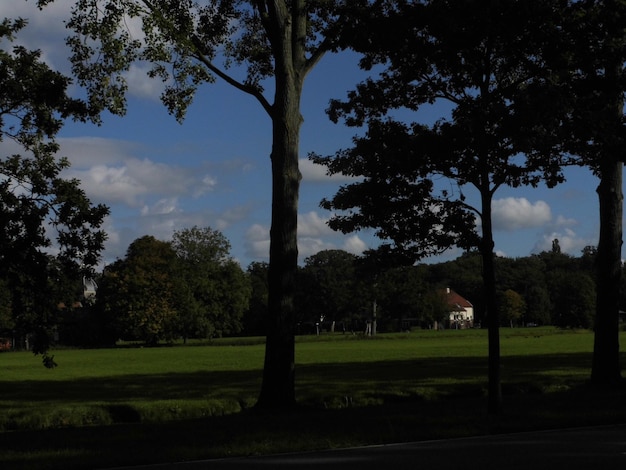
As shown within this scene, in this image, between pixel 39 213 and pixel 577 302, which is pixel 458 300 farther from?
pixel 39 213

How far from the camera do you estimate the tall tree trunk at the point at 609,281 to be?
20375mm

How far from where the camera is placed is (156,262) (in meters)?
89.2

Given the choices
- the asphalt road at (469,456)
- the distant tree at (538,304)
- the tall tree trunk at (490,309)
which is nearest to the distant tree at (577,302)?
the distant tree at (538,304)

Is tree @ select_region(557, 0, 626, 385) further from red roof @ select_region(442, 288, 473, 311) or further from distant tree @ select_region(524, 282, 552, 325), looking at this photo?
red roof @ select_region(442, 288, 473, 311)

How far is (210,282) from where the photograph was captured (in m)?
93.7

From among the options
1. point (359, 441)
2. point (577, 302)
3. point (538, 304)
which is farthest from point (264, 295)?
point (359, 441)

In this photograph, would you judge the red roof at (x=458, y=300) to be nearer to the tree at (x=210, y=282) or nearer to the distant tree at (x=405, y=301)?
the distant tree at (x=405, y=301)

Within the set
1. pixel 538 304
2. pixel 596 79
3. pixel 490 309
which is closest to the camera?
pixel 490 309

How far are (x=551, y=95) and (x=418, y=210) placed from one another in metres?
3.24

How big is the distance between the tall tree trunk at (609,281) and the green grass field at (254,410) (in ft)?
2.56

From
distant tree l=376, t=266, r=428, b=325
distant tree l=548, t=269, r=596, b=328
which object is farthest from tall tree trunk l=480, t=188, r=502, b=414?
distant tree l=548, t=269, r=596, b=328

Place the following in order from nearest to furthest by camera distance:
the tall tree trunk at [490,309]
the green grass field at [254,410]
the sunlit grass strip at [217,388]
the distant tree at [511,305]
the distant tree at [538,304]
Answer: the green grass field at [254,410], the tall tree trunk at [490,309], the sunlit grass strip at [217,388], the distant tree at [511,305], the distant tree at [538,304]

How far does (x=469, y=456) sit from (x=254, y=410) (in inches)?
320

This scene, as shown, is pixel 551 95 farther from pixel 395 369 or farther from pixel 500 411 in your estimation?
pixel 395 369
